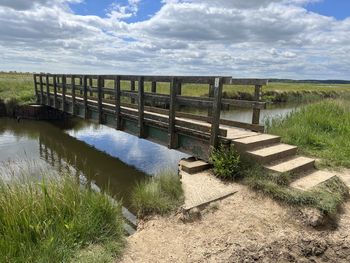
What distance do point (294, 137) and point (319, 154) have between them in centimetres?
102

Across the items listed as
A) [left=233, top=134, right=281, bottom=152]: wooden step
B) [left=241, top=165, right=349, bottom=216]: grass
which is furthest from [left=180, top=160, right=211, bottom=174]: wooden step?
[left=241, top=165, right=349, bottom=216]: grass

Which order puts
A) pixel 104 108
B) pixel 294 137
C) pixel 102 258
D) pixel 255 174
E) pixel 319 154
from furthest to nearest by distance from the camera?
pixel 104 108 → pixel 294 137 → pixel 319 154 → pixel 255 174 → pixel 102 258

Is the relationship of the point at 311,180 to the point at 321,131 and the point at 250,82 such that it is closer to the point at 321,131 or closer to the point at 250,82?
the point at 250,82

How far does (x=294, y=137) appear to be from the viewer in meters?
8.45

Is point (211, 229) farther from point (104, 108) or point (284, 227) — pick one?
point (104, 108)

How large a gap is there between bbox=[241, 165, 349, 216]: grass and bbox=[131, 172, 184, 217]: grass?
1399 millimetres

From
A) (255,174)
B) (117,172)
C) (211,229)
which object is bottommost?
(117,172)

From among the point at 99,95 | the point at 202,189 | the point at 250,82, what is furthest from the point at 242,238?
the point at 99,95

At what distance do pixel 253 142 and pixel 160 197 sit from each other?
2.54 metres

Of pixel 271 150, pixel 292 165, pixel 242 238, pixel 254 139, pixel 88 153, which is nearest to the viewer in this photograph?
pixel 242 238

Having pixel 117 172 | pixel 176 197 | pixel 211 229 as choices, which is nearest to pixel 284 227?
pixel 211 229

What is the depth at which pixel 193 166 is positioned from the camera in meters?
6.41

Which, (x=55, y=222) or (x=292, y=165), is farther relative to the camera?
(x=292, y=165)

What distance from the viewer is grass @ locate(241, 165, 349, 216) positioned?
4.82 meters
